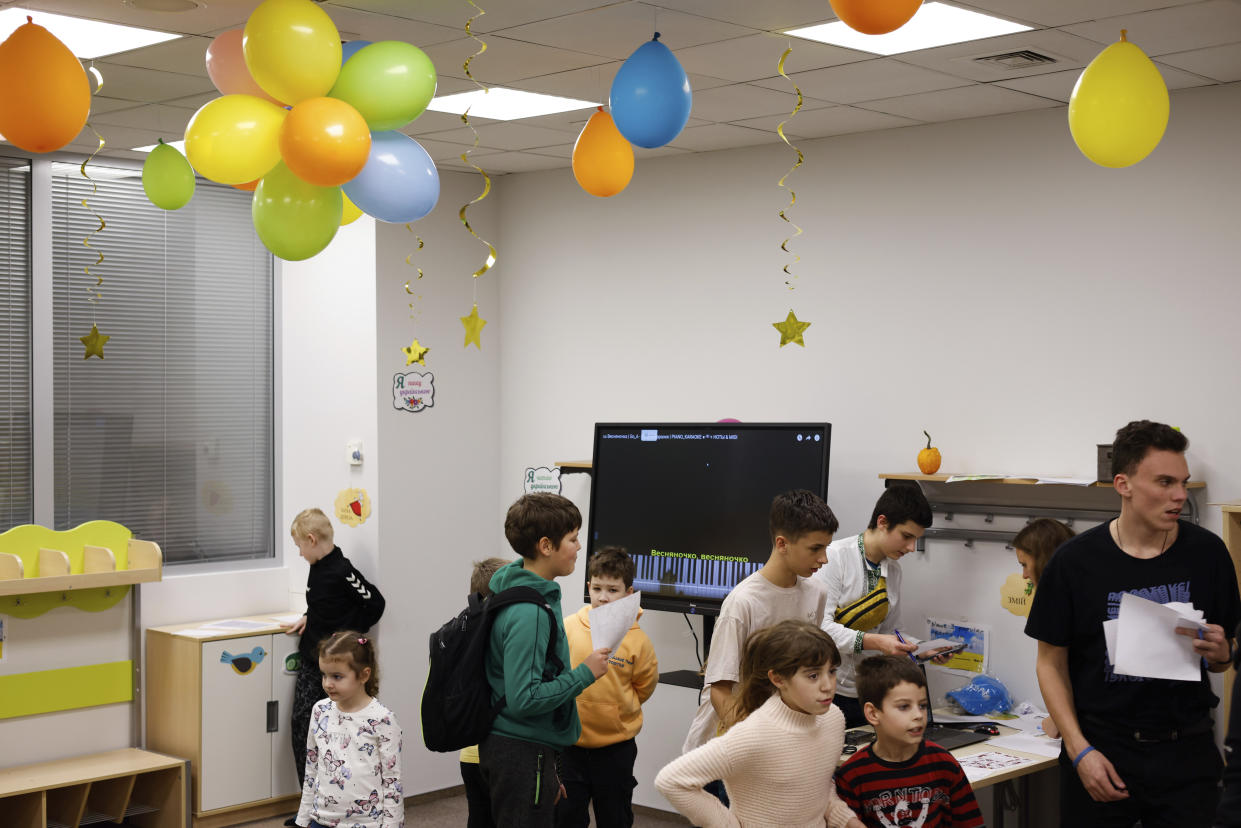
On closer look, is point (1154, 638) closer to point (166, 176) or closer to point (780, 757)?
point (780, 757)

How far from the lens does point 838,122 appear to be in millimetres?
4949

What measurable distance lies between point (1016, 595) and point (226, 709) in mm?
3227

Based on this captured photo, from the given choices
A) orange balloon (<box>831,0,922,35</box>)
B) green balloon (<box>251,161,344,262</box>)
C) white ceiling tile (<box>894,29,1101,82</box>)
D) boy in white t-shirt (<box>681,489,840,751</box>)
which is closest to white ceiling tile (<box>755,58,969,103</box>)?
white ceiling tile (<box>894,29,1101,82</box>)

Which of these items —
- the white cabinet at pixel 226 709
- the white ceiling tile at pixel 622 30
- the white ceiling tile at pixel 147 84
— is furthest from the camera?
the white cabinet at pixel 226 709

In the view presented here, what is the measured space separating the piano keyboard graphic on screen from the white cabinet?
1662mm

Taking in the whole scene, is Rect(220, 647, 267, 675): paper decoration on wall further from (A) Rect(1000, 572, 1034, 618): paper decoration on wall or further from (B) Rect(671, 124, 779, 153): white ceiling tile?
(A) Rect(1000, 572, 1034, 618): paper decoration on wall

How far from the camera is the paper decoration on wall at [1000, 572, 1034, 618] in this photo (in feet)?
15.3

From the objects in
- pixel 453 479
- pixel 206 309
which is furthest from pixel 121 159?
pixel 453 479

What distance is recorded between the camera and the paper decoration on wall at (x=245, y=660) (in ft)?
18.4

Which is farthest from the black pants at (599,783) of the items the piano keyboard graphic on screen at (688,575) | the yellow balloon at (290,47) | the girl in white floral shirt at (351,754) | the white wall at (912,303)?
the yellow balloon at (290,47)

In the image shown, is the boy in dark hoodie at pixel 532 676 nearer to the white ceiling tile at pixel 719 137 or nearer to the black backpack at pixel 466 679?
the black backpack at pixel 466 679

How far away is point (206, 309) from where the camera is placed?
20.3 ft

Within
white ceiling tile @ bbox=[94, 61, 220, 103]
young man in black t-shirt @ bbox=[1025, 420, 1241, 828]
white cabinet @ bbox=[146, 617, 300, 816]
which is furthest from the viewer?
white cabinet @ bbox=[146, 617, 300, 816]

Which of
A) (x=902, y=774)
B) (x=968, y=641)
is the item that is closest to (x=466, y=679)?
(x=902, y=774)
